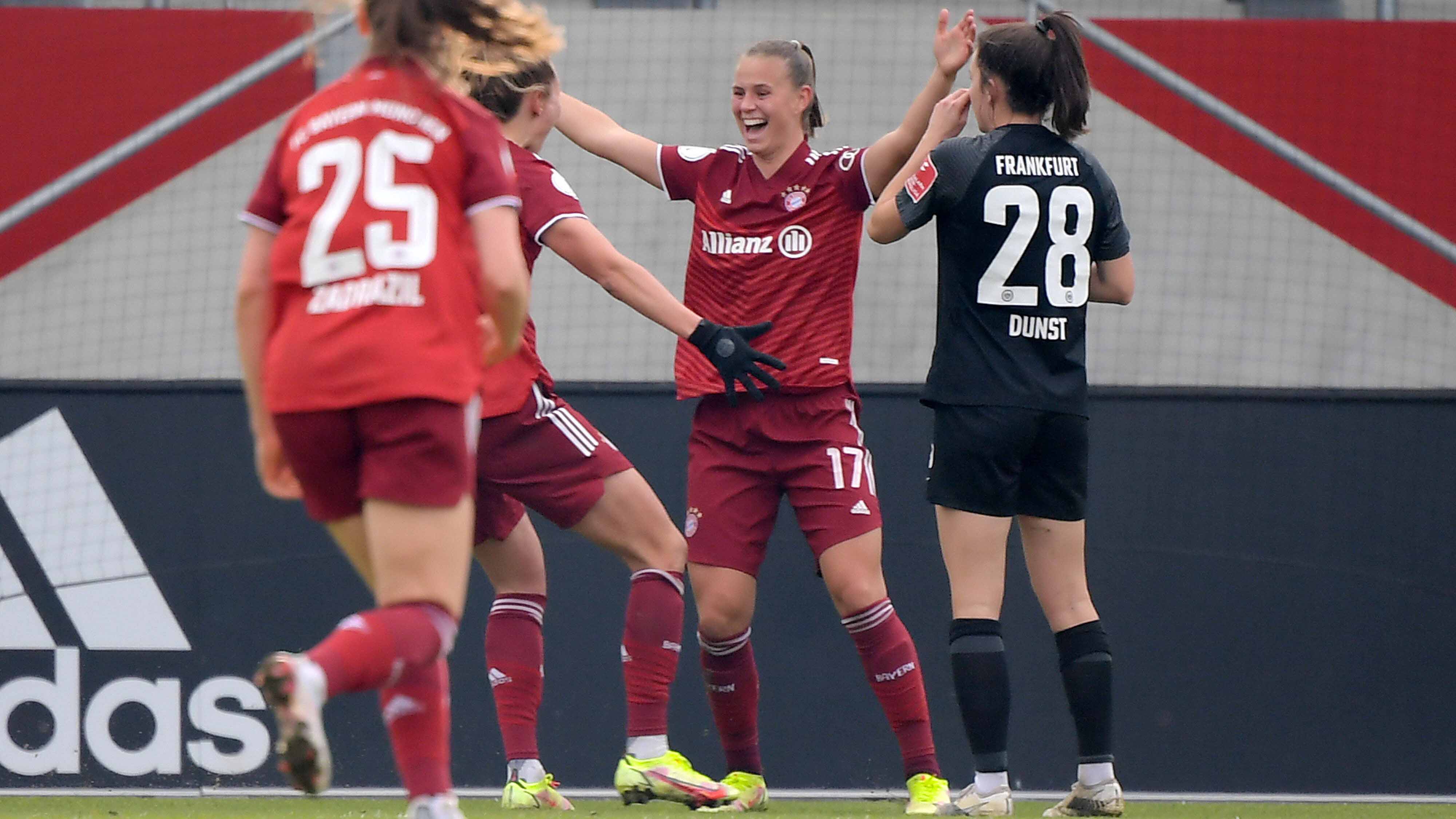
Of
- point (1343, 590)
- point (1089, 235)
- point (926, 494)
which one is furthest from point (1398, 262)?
point (926, 494)

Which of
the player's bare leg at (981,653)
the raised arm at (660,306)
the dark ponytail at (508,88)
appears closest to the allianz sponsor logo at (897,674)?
the player's bare leg at (981,653)


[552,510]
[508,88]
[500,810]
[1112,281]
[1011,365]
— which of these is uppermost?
[508,88]

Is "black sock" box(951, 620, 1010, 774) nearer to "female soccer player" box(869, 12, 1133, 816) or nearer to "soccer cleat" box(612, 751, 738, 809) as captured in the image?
"female soccer player" box(869, 12, 1133, 816)

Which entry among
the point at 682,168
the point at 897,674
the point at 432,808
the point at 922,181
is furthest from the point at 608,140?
the point at 432,808

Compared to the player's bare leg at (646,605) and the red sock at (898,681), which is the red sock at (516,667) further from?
the red sock at (898,681)

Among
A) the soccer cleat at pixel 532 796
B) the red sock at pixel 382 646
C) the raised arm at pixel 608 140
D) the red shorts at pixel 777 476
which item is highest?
the raised arm at pixel 608 140

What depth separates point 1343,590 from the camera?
5.26m

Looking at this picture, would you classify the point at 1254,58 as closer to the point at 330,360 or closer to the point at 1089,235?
the point at 1089,235

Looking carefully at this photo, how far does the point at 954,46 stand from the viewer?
3820 millimetres

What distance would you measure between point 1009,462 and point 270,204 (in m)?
1.88

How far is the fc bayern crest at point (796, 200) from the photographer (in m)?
4.09

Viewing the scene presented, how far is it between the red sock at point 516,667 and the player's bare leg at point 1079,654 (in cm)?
129

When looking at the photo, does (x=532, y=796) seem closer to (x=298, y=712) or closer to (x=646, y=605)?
(x=646, y=605)

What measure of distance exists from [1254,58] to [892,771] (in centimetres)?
301
